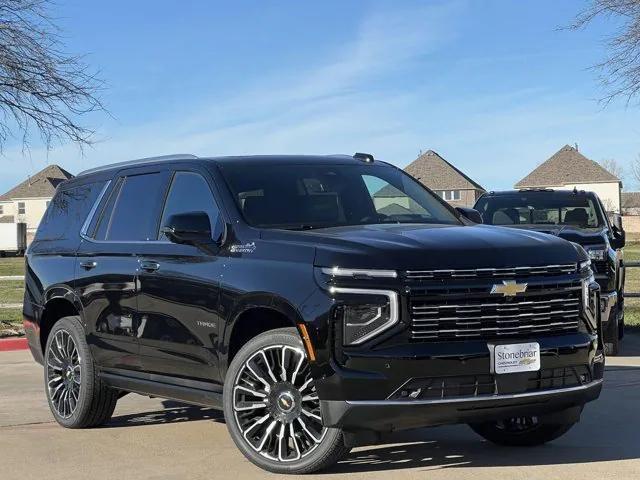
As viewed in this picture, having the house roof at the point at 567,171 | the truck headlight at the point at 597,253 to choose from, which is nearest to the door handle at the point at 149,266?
the truck headlight at the point at 597,253

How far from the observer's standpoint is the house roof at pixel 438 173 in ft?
313

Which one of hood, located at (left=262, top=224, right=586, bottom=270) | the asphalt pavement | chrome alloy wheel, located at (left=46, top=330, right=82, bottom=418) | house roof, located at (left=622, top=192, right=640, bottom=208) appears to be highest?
house roof, located at (left=622, top=192, right=640, bottom=208)

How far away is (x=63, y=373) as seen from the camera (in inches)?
303

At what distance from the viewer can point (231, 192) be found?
6395 mm

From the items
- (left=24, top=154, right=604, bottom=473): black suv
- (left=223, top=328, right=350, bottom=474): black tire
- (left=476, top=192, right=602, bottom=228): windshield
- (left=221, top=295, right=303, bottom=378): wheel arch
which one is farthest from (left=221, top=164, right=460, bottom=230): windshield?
(left=476, top=192, right=602, bottom=228): windshield

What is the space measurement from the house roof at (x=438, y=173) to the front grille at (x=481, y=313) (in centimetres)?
8939

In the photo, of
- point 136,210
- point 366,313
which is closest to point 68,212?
point 136,210

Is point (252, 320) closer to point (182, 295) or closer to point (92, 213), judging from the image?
point (182, 295)

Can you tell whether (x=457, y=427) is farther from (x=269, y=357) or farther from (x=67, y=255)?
(x=67, y=255)

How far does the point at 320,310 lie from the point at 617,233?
741 cm

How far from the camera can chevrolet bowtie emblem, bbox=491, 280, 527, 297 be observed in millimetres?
5289

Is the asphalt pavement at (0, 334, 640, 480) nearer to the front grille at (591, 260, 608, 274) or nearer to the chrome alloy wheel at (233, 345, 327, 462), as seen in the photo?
the chrome alloy wheel at (233, 345, 327, 462)

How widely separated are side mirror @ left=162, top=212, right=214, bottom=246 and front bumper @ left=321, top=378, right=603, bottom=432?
4.96 ft

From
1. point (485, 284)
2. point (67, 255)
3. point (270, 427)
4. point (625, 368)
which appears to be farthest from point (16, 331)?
point (485, 284)
